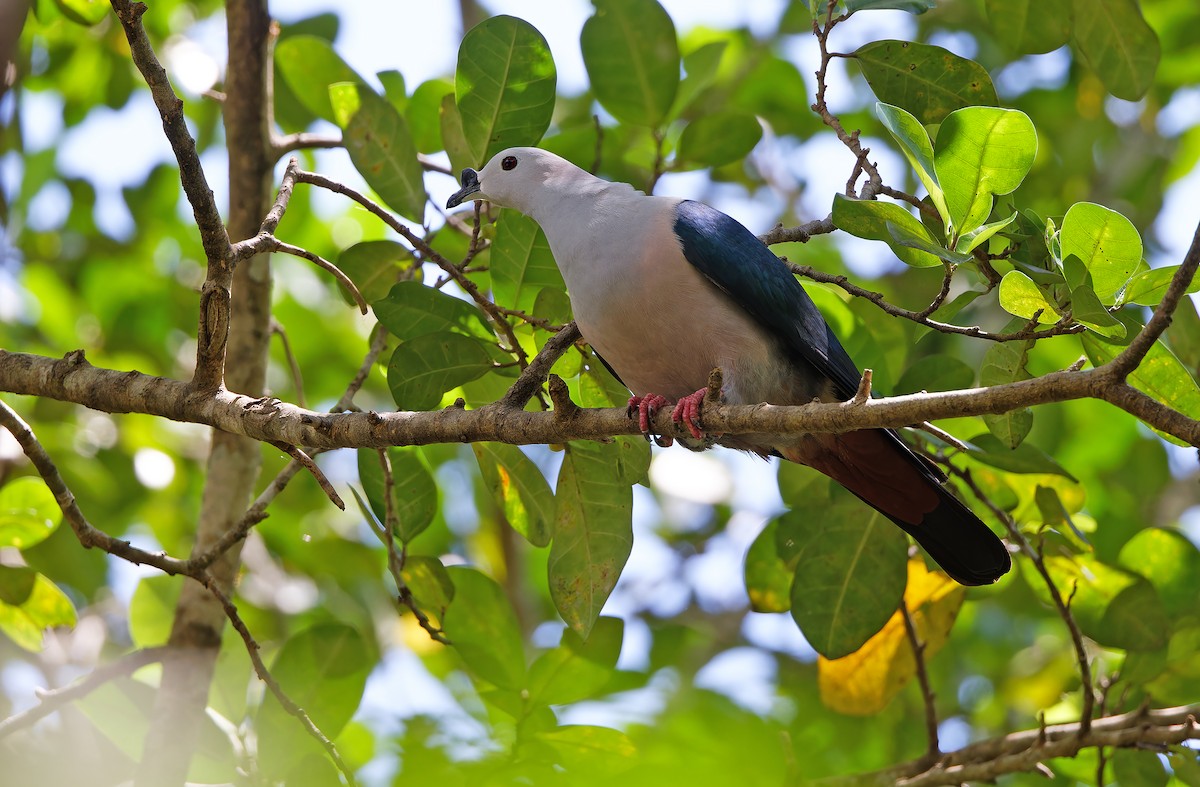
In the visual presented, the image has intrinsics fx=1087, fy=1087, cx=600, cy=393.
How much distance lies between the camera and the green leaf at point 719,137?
146 inches

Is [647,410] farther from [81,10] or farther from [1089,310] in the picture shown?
[81,10]

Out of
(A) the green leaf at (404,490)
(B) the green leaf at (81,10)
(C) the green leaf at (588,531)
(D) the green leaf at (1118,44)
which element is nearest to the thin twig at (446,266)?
(C) the green leaf at (588,531)

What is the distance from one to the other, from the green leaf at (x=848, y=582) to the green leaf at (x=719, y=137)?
4.32 feet

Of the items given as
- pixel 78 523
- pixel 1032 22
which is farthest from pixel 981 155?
pixel 78 523

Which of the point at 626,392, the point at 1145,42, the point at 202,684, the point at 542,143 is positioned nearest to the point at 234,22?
the point at 542,143

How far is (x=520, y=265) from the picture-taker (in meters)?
3.27

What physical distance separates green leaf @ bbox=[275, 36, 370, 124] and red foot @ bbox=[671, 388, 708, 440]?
184cm

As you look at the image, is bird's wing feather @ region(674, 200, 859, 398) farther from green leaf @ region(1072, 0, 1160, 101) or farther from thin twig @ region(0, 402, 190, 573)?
thin twig @ region(0, 402, 190, 573)

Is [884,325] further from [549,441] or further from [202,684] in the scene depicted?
[202,684]

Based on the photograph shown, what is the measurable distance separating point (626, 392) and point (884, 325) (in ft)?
3.16

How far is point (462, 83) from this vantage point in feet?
10.4

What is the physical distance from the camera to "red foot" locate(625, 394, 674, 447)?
2459 millimetres

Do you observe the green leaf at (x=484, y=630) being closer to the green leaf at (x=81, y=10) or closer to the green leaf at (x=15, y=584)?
the green leaf at (x=15, y=584)

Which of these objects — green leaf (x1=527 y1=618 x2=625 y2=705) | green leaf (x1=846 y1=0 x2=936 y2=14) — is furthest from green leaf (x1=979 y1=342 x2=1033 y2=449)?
green leaf (x1=527 y1=618 x2=625 y2=705)
